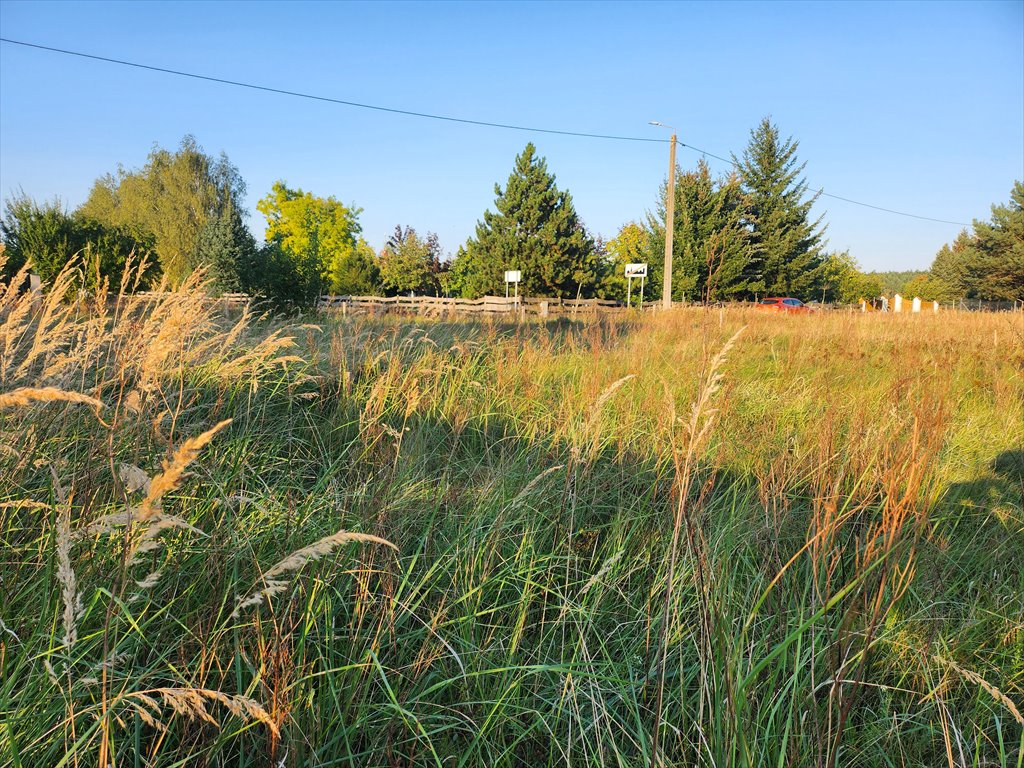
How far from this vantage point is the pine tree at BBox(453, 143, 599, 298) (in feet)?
99.6

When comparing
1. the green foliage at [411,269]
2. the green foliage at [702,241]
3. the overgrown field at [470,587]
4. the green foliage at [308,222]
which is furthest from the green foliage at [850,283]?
the overgrown field at [470,587]

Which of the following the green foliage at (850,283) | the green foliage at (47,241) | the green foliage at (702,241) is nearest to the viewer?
the green foliage at (47,241)

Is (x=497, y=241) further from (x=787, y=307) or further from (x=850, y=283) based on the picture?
(x=850, y=283)

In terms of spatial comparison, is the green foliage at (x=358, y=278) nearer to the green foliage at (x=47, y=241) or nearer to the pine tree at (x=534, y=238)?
the pine tree at (x=534, y=238)

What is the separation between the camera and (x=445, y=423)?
3.66 metres

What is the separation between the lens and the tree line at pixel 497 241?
35.7 ft

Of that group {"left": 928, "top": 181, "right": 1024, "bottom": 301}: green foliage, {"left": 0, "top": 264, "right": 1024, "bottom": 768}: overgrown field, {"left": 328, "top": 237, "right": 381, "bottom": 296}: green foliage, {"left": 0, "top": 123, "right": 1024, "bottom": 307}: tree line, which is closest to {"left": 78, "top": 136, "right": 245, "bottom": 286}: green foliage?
{"left": 0, "top": 123, "right": 1024, "bottom": 307}: tree line

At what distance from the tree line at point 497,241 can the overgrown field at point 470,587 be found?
798 centimetres

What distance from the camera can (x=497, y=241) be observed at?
30.9 meters

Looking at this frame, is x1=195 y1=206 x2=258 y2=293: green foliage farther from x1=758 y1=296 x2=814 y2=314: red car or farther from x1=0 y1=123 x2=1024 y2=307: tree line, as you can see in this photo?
x1=758 y1=296 x2=814 y2=314: red car

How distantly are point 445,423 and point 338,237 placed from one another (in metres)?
47.4

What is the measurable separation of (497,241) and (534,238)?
6.47 feet

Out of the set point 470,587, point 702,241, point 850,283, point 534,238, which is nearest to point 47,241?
point 470,587

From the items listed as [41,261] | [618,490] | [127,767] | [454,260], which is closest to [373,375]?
[618,490]
